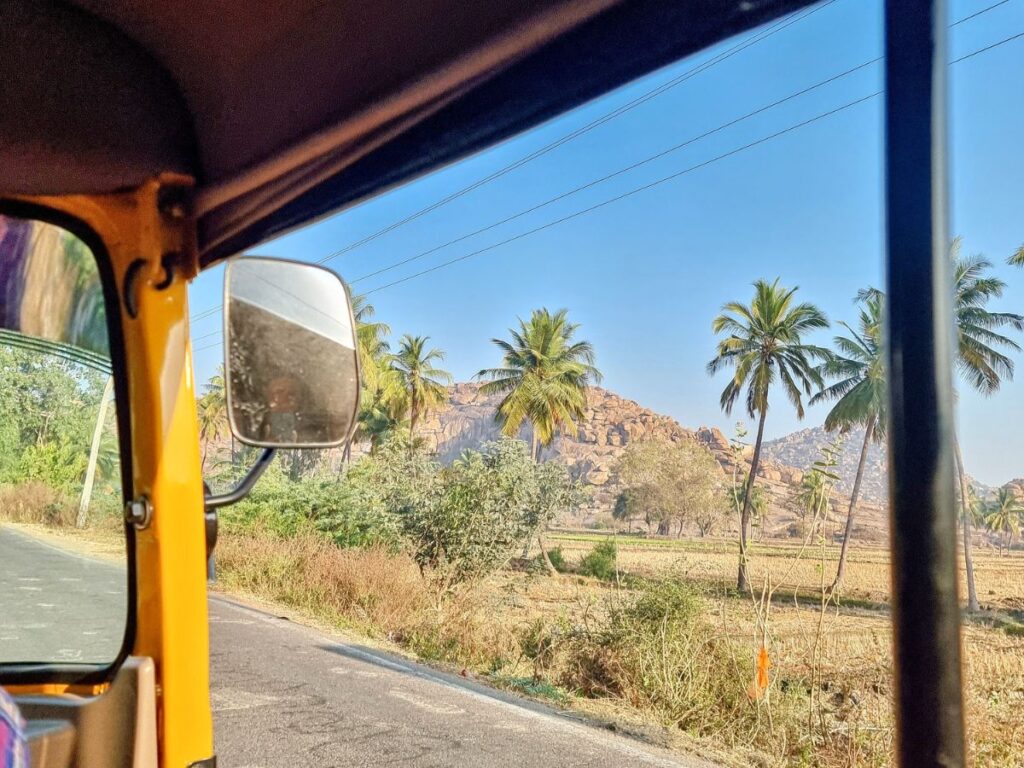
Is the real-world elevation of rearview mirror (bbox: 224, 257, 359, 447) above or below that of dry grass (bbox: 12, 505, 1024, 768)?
above

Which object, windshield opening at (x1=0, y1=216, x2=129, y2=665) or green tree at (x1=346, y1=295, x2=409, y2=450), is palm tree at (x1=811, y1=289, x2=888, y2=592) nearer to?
windshield opening at (x1=0, y1=216, x2=129, y2=665)

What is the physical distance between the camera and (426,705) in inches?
255

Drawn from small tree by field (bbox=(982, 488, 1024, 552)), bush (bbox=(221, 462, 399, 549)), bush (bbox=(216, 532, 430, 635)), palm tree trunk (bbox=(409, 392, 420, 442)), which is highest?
palm tree trunk (bbox=(409, 392, 420, 442))

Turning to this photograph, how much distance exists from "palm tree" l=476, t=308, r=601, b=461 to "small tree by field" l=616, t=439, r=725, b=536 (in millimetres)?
5794

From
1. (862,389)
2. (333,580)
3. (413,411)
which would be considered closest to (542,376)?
(413,411)

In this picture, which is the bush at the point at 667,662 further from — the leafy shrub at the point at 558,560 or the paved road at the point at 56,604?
the leafy shrub at the point at 558,560

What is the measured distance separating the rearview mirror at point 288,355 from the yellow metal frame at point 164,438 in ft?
0.46

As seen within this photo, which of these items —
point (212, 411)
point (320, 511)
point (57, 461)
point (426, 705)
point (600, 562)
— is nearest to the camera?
point (57, 461)

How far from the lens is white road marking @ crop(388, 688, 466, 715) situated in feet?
20.7

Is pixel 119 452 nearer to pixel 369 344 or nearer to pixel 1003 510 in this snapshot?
pixel 1003 510

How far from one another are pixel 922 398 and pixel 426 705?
6.44 m

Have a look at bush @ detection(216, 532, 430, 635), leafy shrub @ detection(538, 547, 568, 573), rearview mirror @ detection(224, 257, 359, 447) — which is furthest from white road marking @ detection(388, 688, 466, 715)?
leafy shrub @ detection(538, 547, 568, 573)

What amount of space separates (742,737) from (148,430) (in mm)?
6069

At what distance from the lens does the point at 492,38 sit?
94 cm
